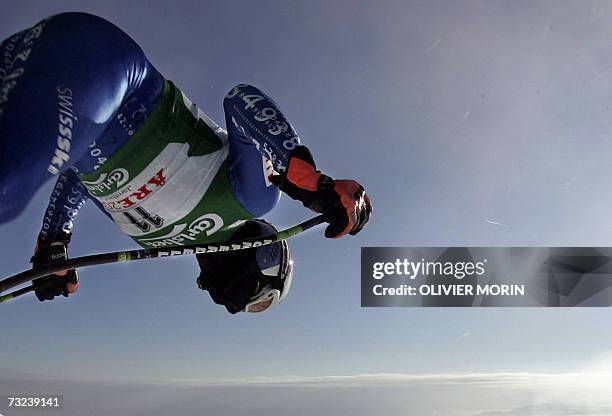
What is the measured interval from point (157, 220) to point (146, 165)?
240 millimetres

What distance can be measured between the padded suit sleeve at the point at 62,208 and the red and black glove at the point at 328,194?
0.85 metres

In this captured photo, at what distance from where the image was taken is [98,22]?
1.23 meters

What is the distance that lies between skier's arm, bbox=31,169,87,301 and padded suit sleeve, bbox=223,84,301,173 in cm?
66

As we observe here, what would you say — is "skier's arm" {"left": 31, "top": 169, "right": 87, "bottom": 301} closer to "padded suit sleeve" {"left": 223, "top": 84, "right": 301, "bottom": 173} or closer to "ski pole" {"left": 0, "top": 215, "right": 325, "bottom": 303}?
"ski pole" {"left": 0, "top": 215, "right": 325, "bottom": 303}

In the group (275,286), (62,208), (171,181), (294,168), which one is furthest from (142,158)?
(275,286)

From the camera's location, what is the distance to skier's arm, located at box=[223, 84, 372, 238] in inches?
54.7

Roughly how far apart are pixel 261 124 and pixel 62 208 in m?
0.84

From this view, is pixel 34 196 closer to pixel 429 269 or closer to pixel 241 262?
pixel 241 262

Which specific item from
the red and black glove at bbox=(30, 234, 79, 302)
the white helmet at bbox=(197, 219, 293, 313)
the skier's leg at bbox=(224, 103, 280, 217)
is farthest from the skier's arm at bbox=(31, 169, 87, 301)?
the skier's leg at bbox=(224, 103, 280, 217)

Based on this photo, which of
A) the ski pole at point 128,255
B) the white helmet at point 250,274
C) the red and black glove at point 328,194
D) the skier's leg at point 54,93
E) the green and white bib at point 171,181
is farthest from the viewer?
the white helmet at point 250,274

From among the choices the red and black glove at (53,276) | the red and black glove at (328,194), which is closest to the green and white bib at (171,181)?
the red and black glove at (53,276)

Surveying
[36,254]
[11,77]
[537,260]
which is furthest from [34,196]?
[537,260]

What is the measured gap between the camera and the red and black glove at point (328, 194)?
138 centimetres

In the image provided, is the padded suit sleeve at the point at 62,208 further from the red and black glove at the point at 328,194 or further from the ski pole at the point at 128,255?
the red and black glove at the point at 328,194
